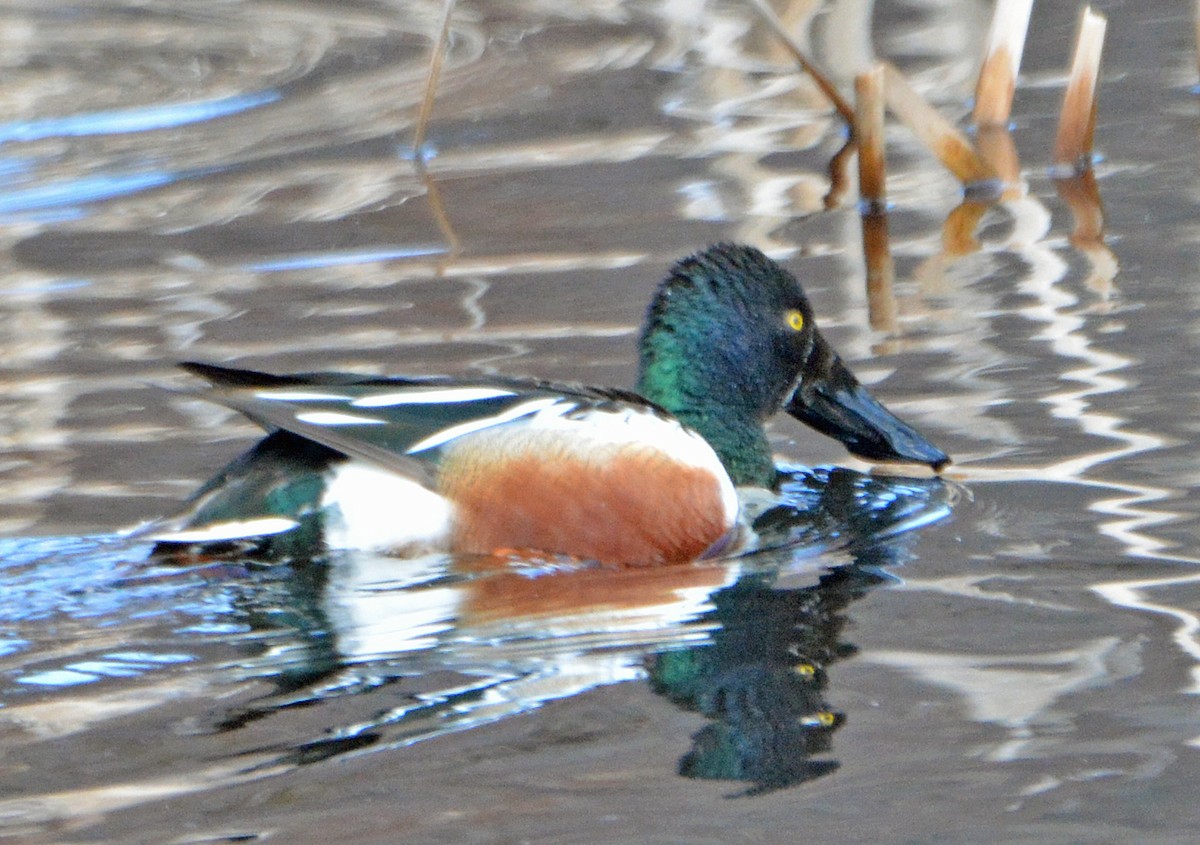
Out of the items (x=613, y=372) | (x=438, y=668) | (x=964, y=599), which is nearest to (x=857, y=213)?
(x=613, y=372)

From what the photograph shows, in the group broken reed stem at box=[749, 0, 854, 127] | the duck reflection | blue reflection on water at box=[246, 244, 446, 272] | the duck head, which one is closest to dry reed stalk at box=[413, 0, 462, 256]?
blue reflection on water at box=[246, 244, 446, 272]

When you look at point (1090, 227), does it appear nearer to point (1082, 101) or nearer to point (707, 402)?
point (1082, 101)

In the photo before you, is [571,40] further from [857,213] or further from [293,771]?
[293,771]

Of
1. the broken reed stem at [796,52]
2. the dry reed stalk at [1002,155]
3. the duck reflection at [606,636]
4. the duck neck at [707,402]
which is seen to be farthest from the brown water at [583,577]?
the broken reed stem at [796,52]

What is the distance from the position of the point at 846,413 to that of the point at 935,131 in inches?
117

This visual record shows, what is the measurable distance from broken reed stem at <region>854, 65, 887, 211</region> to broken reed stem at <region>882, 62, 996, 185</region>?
0.11 m

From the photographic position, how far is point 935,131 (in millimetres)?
7945

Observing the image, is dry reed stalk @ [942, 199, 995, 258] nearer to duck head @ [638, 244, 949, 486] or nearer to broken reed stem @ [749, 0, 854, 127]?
broken reed stem @ [749, 0, 854, 127]

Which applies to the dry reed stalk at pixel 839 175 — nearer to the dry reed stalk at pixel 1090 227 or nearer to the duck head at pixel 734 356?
the dry reed stalk at pixel 1090 227

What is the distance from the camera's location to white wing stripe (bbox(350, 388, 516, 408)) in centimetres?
455

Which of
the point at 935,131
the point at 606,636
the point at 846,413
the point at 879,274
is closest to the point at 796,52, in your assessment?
the point at 935,131

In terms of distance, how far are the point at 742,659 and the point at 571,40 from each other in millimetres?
8824

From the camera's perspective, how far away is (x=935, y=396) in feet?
18.4

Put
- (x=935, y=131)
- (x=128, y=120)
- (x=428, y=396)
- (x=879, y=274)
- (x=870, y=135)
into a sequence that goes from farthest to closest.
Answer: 1. (x=128, y=120)
2. (x=935, y=131)
3. (x=870, y=135)
4. (x=879, y=274)
5. (x=428, y=396)
